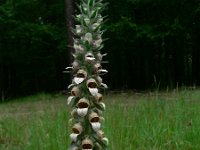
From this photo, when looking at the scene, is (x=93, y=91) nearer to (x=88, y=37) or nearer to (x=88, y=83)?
(x=88, y=83)

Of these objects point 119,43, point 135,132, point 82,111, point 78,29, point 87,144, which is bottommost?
point 119,43

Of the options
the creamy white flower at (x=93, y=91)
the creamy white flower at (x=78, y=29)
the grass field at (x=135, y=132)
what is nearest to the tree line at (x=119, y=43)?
the grass field at (x=135, y=132)

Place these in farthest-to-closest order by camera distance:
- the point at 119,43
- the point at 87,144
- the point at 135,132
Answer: the point at 119,43 → the point at 135,132 → the point at 87,144

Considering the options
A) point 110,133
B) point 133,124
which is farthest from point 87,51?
point 133,124

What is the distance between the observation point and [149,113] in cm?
671

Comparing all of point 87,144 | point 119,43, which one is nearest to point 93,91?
point 87,144

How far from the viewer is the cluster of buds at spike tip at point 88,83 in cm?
204

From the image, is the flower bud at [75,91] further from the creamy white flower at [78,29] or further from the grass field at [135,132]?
the grass field at [135,132]

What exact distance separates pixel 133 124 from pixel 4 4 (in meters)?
22.4

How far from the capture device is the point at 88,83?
6.77ft

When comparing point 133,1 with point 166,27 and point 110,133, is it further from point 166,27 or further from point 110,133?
point 110,133

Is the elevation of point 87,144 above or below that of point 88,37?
below

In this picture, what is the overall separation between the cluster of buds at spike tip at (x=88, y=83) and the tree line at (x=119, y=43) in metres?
19.8

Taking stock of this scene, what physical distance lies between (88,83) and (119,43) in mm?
27906
